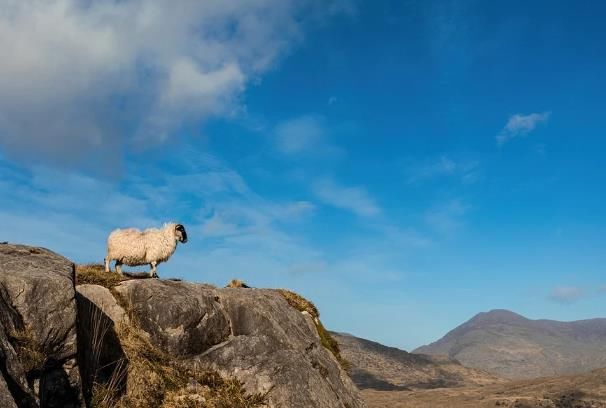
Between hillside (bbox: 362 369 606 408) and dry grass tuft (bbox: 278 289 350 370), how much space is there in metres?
68.3

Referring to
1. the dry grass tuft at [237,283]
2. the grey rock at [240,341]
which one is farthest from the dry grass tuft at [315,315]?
the grey rock at [240,341]

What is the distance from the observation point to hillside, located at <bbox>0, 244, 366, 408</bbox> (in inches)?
339

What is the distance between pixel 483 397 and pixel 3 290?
10621cm

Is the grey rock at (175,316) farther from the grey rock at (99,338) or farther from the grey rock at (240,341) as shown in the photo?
the grey rock at (99,338)

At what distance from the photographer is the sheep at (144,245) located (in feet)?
66.4

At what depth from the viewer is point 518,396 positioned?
318 feet

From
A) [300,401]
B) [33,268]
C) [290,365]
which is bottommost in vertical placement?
[300,401]

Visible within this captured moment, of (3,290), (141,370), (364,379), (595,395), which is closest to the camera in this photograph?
(3,290)

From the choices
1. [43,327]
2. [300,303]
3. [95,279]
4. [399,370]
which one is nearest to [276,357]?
[95,279]

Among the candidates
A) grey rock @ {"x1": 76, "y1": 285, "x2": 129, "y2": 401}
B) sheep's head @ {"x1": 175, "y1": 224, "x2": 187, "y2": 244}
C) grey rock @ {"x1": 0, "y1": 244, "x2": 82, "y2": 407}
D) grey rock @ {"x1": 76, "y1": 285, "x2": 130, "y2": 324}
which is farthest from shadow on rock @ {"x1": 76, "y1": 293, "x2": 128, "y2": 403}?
sheep's head @ {"x1": 175, "y1": 224, "x2": 187, "y2": 244}

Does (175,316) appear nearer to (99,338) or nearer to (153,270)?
(99,338)

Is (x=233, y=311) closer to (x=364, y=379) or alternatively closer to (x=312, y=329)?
(x=312, y=329)

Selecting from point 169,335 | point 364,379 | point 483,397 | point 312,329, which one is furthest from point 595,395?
point 169,335

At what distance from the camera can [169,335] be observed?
12.9m
